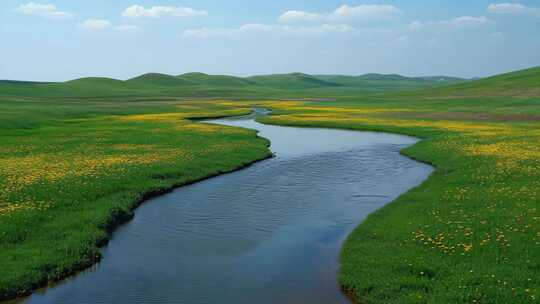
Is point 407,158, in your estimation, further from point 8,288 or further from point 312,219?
point 8,288

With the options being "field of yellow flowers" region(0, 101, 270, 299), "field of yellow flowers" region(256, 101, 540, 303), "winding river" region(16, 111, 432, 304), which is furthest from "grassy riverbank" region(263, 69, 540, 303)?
"field of yellow flowers" region(0, 101, 270, 299)

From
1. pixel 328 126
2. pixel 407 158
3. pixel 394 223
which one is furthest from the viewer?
pixel 328 126

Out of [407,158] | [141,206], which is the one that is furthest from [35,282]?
[407,158]

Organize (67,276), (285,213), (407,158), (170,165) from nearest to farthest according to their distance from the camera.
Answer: (67,276) → (285,213) → (170,165) → (407,158)

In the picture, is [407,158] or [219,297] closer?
[219,297]

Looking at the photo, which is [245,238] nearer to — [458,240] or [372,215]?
[372,215]

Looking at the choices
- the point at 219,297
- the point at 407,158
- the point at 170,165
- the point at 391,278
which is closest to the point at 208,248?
the point at 219,297

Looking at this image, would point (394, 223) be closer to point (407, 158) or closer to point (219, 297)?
point (219, 297)
